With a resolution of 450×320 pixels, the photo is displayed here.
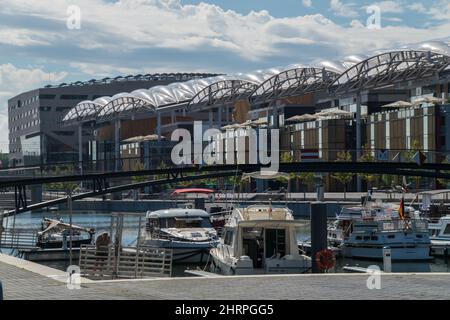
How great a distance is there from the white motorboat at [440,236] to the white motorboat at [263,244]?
67.4ft

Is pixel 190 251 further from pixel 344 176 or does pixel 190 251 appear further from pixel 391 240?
pixel 344 176

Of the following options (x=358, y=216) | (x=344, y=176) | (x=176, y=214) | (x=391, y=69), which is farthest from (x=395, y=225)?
(x=344, y=176)

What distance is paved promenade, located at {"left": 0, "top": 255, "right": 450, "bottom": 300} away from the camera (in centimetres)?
1973

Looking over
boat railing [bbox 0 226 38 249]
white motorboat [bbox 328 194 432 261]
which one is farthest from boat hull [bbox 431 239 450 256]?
boat railing [bbox 0 226 38 249]

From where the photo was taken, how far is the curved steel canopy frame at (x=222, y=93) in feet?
446

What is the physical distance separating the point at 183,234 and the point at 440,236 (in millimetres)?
17072

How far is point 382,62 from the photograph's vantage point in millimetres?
102000

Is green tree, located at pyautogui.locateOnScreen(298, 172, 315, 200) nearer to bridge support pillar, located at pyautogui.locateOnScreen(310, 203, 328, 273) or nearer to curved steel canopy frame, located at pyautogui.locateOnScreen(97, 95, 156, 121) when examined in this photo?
curved steel canopy frame, located at pyautogui.locateOnScreen(97, 95, 156, 121)

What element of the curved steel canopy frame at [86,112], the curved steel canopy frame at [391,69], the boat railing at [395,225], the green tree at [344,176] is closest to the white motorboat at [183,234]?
the boat railing at [395,225]

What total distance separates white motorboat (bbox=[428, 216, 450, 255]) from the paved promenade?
115 feet

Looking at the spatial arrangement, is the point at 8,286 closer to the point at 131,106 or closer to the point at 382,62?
the point at 382,62

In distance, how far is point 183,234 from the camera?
54375mm
